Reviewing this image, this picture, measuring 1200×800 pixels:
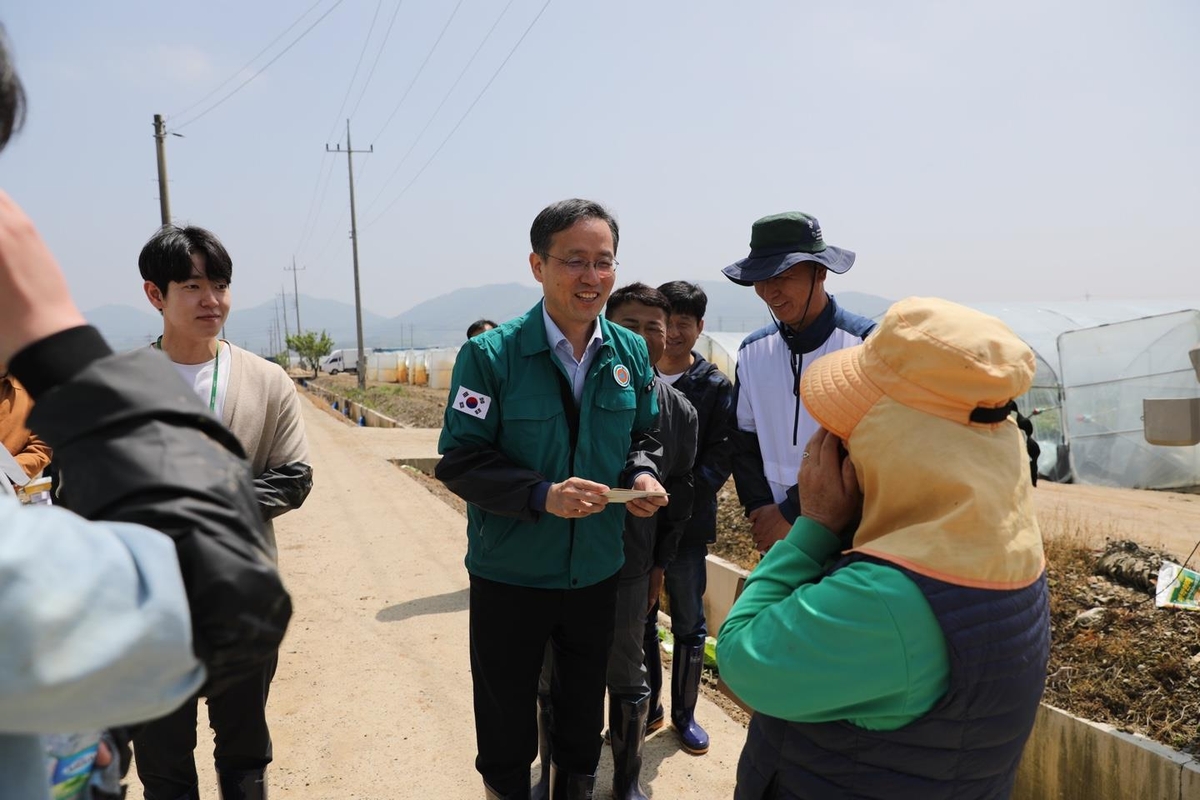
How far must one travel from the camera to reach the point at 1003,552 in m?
1.42

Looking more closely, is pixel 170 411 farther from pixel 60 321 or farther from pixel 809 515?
pixel 809 515

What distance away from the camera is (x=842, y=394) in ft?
5.14

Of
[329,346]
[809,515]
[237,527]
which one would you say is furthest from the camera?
[329,346]

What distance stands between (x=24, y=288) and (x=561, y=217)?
2.03 metres

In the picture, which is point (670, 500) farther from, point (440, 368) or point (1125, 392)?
point (440, 368)

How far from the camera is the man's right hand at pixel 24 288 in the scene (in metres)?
0.80

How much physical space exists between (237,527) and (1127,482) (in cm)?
1414

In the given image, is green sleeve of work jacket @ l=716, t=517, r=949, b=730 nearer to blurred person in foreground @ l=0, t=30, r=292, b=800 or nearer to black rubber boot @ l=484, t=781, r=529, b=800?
blurred person in foreground @ l=0, t=30, r=292, b=800

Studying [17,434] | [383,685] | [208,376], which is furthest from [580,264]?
[383,685]

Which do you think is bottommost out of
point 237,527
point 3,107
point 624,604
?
point 624,604

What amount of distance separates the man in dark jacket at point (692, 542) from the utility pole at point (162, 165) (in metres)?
16.5

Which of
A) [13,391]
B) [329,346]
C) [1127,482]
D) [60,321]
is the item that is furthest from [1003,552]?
[329,346]

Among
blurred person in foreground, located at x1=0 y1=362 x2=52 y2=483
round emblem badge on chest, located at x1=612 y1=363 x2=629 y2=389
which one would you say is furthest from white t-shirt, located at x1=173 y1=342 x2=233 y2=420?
round emblem badge on chest, located at x1=612 y1=363 x2=629 y2=389

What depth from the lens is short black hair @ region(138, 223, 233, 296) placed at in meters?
2.63
